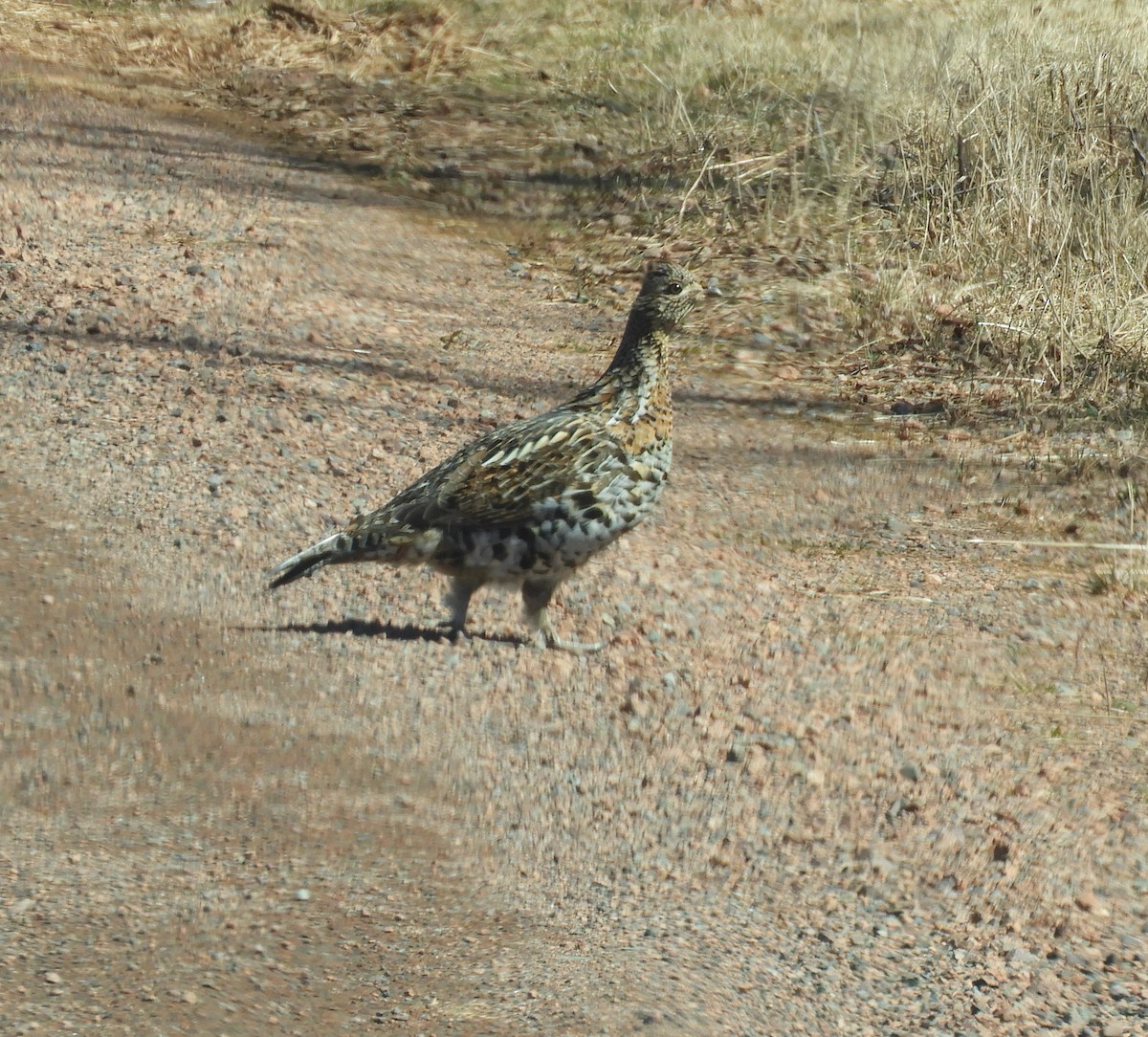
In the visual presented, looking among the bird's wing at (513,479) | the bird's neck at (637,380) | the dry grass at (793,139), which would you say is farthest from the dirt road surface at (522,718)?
the dry grass at (793,139)

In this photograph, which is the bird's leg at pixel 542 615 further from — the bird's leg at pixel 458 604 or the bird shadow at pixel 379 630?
the bird's leg at pixel 458 604

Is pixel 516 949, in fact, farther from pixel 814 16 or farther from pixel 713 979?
pixel 814 16

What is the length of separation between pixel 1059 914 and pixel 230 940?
2.43 metres

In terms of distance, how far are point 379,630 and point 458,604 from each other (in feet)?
1.08

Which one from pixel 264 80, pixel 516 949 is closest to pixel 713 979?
pixel 516 949

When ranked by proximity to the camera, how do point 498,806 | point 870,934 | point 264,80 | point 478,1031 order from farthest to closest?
point 264,80
point 498,806
point 870,934
point 478,1031

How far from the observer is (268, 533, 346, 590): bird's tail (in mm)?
6266

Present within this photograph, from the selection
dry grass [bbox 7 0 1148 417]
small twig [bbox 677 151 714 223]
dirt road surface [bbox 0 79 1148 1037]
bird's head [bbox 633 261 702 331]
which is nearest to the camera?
dirt road surface [bbox 0 79 1148 1037]

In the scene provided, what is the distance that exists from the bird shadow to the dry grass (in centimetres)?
481

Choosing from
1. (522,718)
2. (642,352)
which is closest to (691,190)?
(642,352)

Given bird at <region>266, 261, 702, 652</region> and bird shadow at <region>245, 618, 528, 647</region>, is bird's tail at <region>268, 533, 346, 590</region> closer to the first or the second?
bird at <region>266, 261, 702, 652</region>

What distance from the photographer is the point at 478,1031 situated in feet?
13.1

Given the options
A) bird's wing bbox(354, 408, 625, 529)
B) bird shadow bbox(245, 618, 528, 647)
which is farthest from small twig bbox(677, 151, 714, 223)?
bird shadow bbox(245, 618, 528, 647)

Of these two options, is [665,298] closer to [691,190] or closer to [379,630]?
[379,630]
